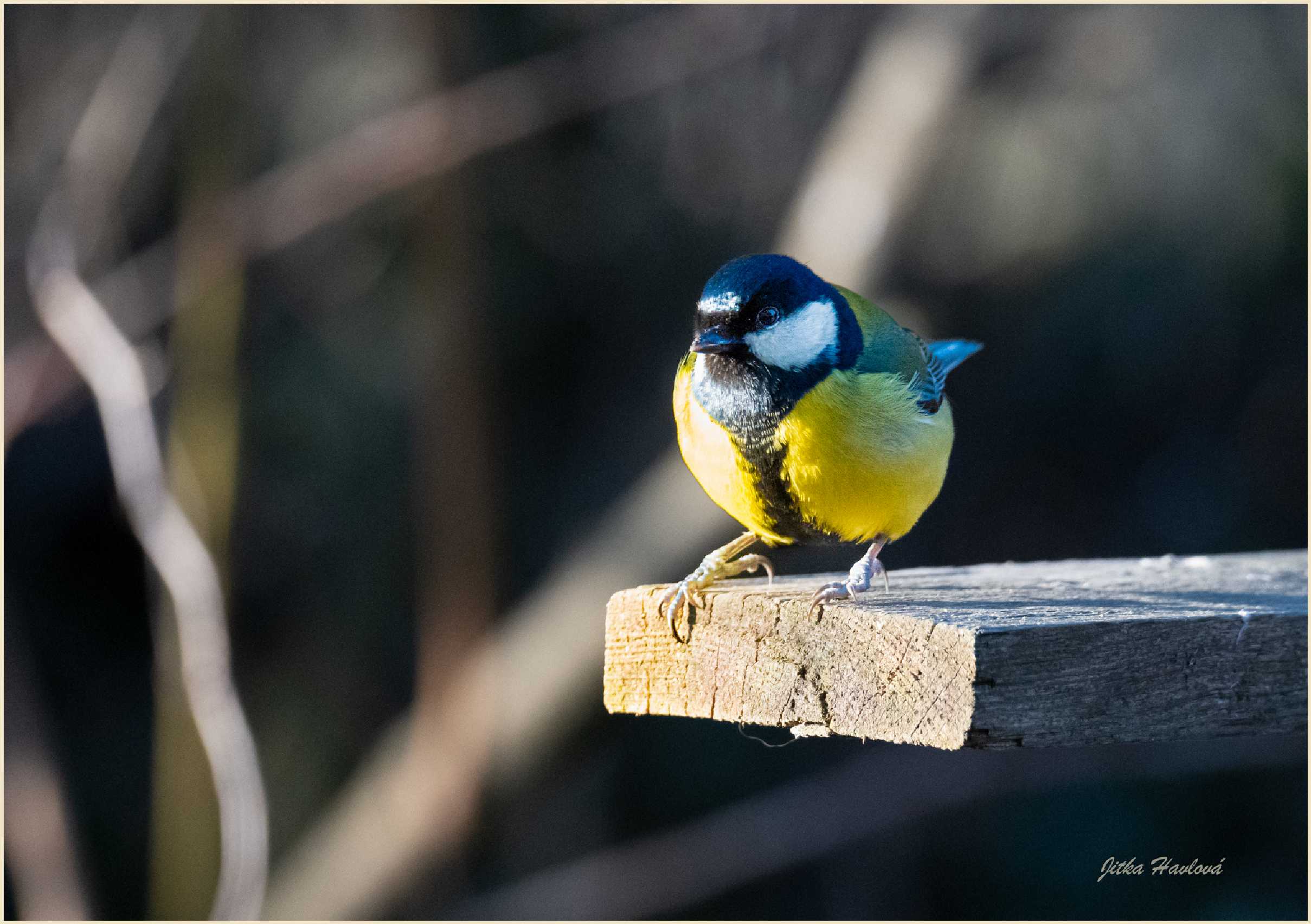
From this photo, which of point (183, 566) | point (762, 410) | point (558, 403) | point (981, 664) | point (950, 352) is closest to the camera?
point (981, 664)

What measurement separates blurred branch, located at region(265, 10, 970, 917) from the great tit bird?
2.52 metres

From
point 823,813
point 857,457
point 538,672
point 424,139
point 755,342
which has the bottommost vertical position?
point 823,813

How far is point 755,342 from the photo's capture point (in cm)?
246

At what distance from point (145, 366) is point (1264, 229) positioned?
4855 millimetres

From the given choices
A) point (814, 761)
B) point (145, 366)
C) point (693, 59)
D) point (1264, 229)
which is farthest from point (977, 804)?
point (145, 366)

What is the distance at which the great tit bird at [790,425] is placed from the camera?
7.99ft

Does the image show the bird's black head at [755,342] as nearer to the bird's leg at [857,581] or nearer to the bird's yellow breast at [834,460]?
the bird's yellow breast at [834,460]

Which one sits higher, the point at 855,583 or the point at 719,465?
the point at 719,465

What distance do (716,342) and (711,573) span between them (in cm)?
42

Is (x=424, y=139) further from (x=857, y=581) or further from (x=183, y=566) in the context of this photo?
(x=857, y=581)

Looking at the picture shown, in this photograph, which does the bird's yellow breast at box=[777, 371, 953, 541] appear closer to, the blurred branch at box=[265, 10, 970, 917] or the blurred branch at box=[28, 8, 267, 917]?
the blurred branch at box=[265, 10, 970, 917]

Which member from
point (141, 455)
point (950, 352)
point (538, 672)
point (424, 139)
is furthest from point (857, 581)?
point (424, 139)

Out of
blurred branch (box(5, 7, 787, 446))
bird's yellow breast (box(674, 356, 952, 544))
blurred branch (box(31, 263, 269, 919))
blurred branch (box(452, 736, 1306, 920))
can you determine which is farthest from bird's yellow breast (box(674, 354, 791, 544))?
blurred branch (box(452, 736, 1306, 920))

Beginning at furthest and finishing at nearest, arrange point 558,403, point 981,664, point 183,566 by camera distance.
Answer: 1. point 558,403
2. point 183,566
3. point 981,664
